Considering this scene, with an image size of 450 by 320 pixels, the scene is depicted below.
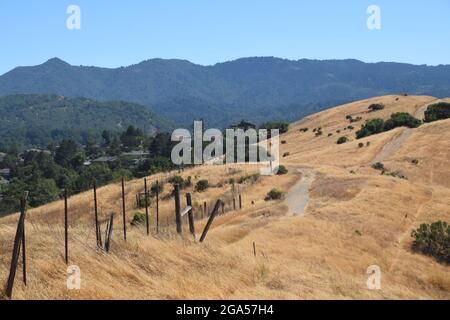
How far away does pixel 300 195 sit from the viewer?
44.2 metres

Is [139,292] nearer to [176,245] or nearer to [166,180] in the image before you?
[176,245]

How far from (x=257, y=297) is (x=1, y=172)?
500ft

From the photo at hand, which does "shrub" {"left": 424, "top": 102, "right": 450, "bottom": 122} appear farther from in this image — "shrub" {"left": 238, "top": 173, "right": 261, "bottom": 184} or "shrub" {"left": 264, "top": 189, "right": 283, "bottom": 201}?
"shrub" {"left": 264, "top": 189, "right": 283, "bottom": 201}

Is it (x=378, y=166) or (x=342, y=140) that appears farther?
(x=342, y=140)

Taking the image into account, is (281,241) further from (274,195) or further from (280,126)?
(280,126)

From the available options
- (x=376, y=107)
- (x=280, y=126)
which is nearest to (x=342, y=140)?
(x=376, y=107)

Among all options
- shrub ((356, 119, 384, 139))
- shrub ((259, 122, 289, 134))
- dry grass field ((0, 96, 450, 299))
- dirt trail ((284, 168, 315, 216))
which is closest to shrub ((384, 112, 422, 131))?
shrub ((356, 119, 384, 139))

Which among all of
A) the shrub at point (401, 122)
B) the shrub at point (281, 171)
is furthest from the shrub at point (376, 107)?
the shrub at point (281, 171)

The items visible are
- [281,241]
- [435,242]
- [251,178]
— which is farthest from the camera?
[251,178]

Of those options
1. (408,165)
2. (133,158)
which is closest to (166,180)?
(408,165)

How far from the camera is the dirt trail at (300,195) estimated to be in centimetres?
3638

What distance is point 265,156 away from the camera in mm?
75938

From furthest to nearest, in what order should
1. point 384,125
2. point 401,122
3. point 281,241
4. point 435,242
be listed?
point 384,125 < point 401,122 < point 435,242 < point 281,241

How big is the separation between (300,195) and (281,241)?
19518 mm
